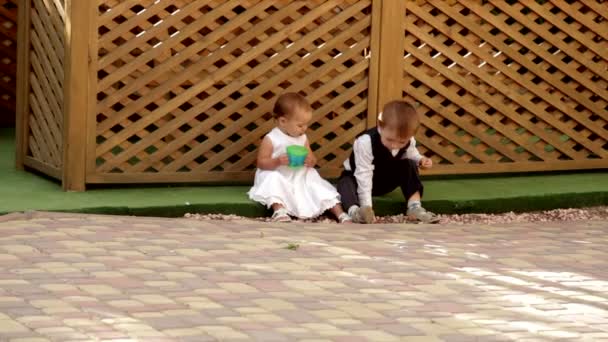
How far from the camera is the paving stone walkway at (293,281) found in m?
5.80

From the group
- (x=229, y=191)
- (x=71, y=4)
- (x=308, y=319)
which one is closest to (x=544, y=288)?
(x=308, y=319)

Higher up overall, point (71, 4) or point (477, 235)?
point (71, 4)

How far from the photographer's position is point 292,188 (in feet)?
28.2

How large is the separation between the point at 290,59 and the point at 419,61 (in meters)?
1.00

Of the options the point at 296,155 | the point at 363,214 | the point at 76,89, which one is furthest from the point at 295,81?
the point at 76,89

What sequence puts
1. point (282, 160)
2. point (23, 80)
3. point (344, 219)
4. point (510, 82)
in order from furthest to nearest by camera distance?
point (510, 82) → point (23, 80) → point (282, 160) → point (344, 219)

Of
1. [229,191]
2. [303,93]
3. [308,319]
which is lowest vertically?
[308,319]

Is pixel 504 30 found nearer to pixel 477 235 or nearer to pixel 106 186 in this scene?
pixel 477 235

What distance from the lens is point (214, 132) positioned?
8.86 m

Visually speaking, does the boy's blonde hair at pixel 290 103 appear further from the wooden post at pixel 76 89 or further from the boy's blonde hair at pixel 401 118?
the wooden post at pixel 76 89

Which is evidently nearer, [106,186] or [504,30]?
[106,186]

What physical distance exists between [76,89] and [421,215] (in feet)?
7.32

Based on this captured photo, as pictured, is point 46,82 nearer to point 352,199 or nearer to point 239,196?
point 239,196

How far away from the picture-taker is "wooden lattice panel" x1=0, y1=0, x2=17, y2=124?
36.1 ft
